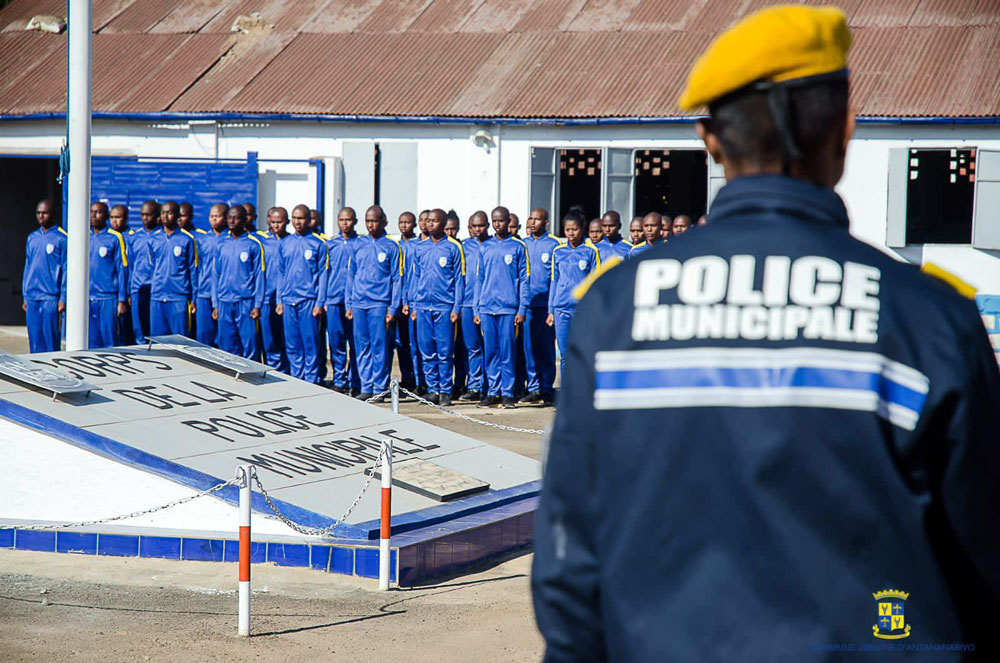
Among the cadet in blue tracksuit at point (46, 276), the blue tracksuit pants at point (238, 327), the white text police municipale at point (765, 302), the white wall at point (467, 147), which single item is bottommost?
the blue tracksuit pants at point (238, 327)

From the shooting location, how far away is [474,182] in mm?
19625

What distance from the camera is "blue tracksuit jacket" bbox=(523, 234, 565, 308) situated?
15.3 m

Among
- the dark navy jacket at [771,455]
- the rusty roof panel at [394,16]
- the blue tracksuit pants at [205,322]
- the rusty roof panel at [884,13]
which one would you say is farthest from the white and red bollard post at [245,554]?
the rusty roof panel at [394,16]

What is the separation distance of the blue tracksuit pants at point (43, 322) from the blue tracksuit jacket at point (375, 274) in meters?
3.51

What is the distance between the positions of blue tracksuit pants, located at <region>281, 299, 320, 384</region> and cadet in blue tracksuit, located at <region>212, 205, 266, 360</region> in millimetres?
394

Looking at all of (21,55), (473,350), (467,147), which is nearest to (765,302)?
(473,350)

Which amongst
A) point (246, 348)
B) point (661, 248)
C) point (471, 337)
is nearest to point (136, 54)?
point (246, 348)

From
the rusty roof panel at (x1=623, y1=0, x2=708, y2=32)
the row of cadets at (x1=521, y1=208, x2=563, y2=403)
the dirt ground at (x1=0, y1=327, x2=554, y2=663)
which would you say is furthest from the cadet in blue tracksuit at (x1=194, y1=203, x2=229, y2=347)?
the dirt ground at (x1=0, y1=327, x2=554, y2=663)

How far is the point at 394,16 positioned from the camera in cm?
2205

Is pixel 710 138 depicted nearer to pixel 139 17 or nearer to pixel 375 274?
pixel 375 274

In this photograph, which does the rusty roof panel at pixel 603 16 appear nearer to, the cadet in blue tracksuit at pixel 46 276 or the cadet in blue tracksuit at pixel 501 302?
the cadet in blue tracksuit at pixel 501 302

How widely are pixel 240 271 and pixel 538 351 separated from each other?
3552 mm

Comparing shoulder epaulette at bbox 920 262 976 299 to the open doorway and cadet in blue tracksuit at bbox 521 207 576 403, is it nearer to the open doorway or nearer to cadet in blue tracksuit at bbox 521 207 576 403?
cadet in blue tracksuit at bbox 521 207 576 403

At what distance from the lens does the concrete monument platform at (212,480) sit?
25.7ft
